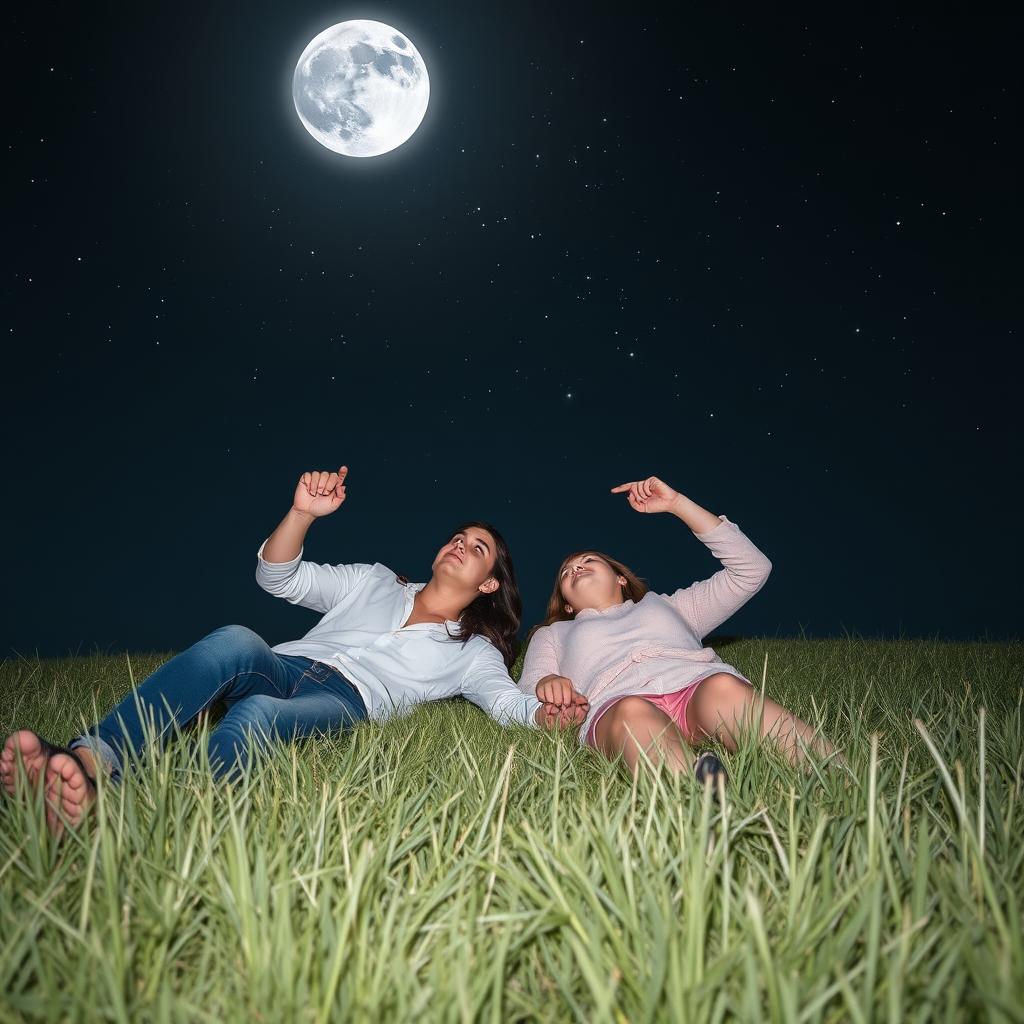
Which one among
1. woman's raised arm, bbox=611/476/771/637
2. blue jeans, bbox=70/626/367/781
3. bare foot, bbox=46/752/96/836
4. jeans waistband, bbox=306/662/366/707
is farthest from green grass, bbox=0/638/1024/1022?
woman's raised arm, bbox=611/476/771/637

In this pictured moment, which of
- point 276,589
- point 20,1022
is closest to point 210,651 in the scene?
point 276,589

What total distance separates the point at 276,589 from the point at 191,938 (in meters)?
1.79

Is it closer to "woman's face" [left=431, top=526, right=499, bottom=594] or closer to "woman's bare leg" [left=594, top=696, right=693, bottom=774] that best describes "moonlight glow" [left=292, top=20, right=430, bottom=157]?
"woman's face" [left=431, top=526, right=499, bottom=594]

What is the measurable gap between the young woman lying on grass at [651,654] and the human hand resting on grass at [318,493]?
973 millimetres

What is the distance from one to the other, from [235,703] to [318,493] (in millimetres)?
848

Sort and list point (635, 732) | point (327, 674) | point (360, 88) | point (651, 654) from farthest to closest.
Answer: point (360, 88) → point (327, 674) → point (651, 654) → point (635, 732)

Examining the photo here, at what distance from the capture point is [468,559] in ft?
8.59

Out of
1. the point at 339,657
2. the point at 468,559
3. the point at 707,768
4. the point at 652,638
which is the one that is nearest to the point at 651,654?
the point at 652,638

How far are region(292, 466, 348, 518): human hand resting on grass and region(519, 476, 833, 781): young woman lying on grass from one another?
A: 0.97 metres

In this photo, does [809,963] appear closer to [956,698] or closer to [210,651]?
[210,651]

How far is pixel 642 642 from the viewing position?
207cm

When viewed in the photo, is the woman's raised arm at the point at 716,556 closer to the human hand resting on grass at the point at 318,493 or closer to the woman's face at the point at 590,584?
the woman's face at the point at 590,584

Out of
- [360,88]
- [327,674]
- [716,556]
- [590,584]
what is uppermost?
[360,88]

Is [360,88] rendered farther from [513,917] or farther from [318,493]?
[513,917]
